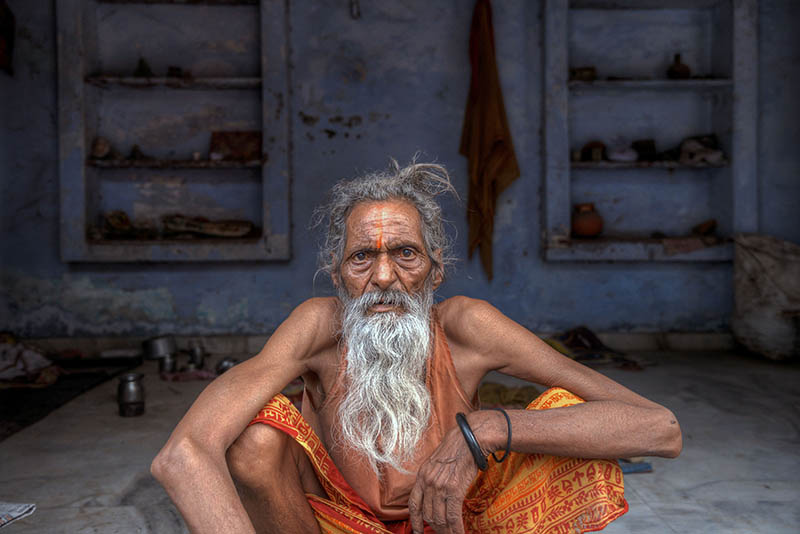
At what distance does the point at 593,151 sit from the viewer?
5.58 m

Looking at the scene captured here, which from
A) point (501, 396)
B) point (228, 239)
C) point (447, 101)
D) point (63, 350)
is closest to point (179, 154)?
point (228, 239)

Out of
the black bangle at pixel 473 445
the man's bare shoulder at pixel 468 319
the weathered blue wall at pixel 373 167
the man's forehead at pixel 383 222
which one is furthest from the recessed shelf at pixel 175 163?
the black bangle at pixel 473 445

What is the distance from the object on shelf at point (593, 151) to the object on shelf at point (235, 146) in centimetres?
292

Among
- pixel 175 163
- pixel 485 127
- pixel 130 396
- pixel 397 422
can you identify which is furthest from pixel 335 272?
pixel 175 163

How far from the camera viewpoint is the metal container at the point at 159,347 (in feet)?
16.2

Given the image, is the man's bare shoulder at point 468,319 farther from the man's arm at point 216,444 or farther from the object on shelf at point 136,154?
the object on shelf at point 136,154

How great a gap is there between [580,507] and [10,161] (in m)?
5.53

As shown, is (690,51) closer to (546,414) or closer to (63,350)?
(546,414)

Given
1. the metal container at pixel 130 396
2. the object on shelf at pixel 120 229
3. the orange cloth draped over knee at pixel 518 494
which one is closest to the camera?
A: the orange cloth draped over knee at pixel 518 494

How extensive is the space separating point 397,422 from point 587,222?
4.14 m

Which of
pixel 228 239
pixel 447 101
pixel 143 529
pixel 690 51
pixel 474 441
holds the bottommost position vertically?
pixel 143 529

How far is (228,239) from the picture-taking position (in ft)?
17.9

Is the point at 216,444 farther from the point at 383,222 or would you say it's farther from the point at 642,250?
the point at 642,250

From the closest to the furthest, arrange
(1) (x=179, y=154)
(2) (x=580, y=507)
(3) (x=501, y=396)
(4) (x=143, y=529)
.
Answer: (2) (x=580, y=507) < (4) (x=143, y=529) < (3) (x=501, y=396) < (1) (x=179, y=154)
